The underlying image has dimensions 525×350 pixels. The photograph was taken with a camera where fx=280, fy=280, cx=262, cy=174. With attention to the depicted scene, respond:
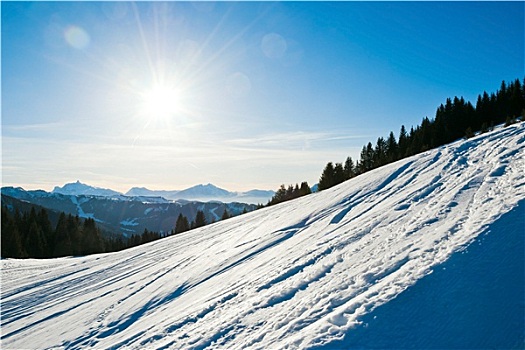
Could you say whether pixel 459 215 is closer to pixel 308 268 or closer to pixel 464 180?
pixel 464 180

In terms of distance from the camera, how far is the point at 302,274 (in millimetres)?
6102

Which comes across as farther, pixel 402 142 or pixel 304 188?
pixel 402 142

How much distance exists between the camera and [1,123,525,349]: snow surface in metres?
4.44

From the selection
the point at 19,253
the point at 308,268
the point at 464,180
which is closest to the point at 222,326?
the point at 308,268

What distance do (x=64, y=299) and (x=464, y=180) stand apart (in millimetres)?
14455

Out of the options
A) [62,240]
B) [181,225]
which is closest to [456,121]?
[181,225]

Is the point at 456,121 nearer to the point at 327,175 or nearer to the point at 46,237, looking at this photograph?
the point at 327,175

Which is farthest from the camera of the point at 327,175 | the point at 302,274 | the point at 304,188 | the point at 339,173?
the point at 339,173

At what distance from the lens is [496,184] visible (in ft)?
20.6

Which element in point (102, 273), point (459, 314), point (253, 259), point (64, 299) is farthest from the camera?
point (102, 273)

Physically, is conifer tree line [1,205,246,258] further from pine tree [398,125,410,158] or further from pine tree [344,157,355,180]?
pine tree [398,125,410,158]

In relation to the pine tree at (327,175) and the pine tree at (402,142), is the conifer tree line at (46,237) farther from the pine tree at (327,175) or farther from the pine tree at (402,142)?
the pine tree at (402,142)

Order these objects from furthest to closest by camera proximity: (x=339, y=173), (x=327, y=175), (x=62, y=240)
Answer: (x=339, y=173) < (x=327, y=175) < (x=62, y=240)

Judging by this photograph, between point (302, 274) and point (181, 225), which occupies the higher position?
point (302, 274)
